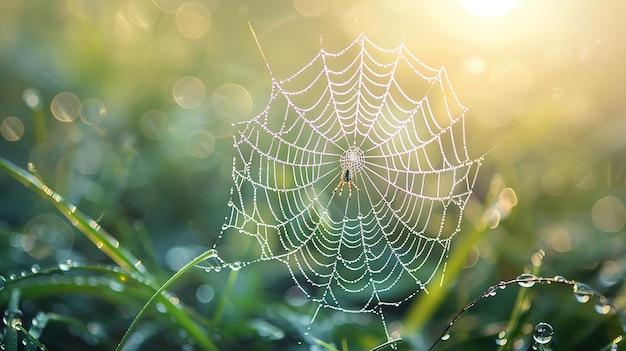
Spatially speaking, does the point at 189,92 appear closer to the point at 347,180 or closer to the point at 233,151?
the point at 233,151

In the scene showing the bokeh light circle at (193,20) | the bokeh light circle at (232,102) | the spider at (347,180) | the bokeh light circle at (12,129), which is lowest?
the bokeh light circle at (12,129)

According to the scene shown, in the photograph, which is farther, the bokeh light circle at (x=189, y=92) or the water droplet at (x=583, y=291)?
the bokeh light circle at (x=189, y=92)

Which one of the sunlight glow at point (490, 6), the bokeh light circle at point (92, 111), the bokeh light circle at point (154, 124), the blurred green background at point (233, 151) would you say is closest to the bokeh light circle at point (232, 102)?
the blurred green background at point (233, 151)

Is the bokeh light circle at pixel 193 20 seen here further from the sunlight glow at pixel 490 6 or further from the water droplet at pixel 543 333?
the water droplet at pixel 543 333

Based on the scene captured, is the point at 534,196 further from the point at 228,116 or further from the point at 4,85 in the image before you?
the point at 4,85

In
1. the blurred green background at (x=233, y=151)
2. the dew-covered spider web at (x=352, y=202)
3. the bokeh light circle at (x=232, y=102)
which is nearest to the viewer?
the blurred green background at (x=233, y=151)

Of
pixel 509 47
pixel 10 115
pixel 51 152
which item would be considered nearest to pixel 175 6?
pixel 10 115

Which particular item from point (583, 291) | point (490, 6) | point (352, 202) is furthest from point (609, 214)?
point (490, 6)
